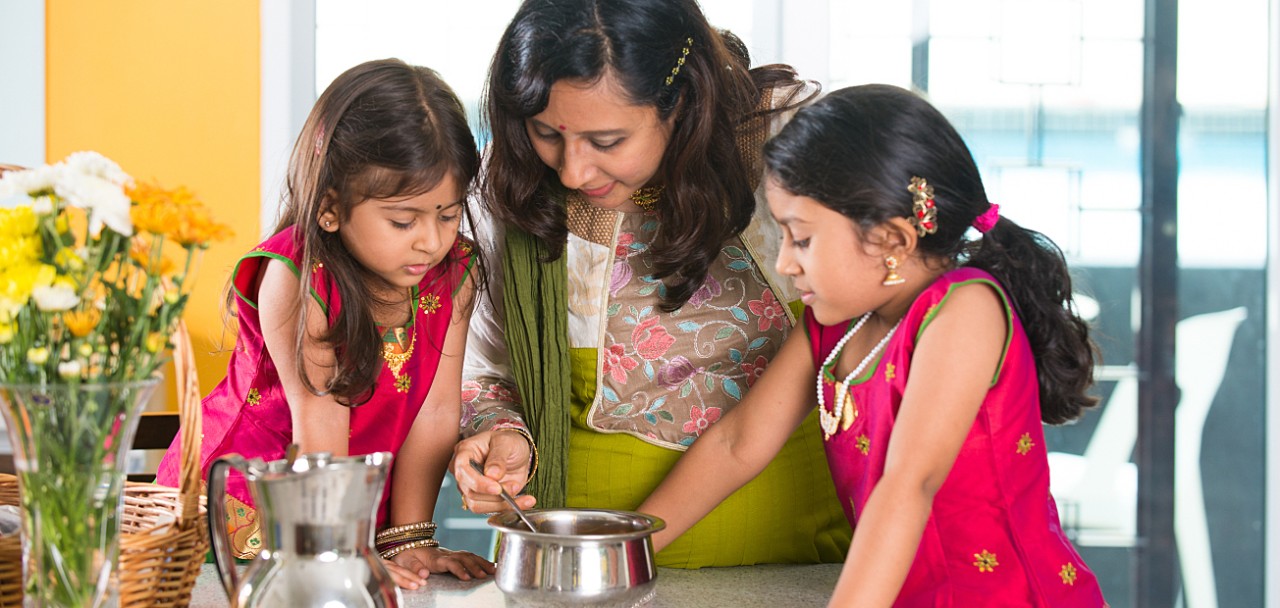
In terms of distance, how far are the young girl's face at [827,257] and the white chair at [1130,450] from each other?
244 cm

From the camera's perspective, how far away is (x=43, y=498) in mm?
805

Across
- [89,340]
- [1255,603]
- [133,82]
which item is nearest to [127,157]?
[133,82]

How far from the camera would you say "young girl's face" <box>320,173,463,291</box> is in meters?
1.40

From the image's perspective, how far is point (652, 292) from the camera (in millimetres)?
1584

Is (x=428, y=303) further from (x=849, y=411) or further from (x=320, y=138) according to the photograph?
(x=849, y=411)

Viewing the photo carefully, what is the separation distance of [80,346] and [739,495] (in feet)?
3.07

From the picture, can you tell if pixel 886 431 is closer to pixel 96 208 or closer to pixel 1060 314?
pixel 1060 314

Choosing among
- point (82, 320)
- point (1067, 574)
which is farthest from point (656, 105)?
point (82, 320)

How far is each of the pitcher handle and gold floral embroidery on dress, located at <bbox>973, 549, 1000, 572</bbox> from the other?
2.29 ft

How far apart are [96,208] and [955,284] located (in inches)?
30.6

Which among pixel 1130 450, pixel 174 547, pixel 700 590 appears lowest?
pixel 1130 450

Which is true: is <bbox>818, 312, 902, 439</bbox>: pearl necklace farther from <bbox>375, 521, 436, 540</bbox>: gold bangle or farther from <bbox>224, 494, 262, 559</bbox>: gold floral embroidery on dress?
<bbox>224, 494, 262, 559</bbox>: gold floral embroidery on dress

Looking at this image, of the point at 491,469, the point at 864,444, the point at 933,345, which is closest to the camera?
the point at 933,345

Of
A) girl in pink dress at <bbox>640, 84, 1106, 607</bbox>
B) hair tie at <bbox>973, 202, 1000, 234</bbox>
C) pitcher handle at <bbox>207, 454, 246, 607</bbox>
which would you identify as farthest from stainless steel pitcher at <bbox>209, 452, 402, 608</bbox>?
hair tie at <bbox>973, 202, 1000, 234</bbox>
